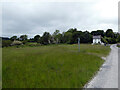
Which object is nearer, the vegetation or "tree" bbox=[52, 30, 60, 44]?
the vegetation

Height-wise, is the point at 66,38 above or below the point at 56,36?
below

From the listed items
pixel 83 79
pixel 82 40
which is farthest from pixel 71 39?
pixel 83 79

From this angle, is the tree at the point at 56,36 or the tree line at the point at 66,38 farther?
the tree at the point at 56,36

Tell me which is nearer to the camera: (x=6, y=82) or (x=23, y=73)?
(x=6, y=82)

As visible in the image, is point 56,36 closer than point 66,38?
No

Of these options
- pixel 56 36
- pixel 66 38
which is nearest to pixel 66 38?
pixel 66 38

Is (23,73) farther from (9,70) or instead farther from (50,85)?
(50,85)

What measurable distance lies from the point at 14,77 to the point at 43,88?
1.64 m

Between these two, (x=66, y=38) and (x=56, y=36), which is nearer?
(x=66, y=38)

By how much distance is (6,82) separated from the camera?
3652mm

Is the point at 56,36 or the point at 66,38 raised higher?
Result: the point at 56,36

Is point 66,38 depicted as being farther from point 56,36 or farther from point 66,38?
point 56,36

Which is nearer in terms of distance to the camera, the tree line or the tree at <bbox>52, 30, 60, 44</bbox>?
the tree line

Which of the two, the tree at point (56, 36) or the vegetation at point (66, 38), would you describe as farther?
the tree at point (56, 36)
